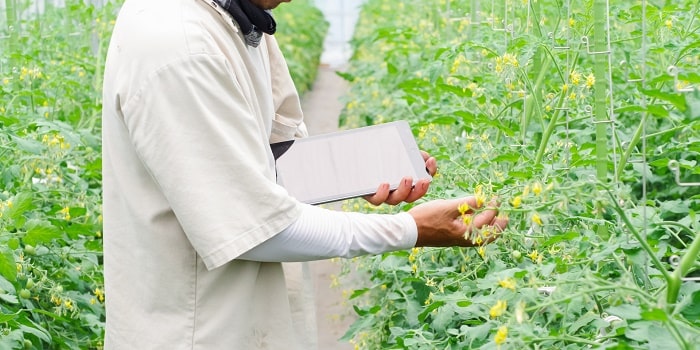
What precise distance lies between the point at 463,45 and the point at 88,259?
4.38 feet

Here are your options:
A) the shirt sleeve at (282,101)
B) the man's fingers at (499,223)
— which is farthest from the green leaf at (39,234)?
the man's fingers at (499,223)

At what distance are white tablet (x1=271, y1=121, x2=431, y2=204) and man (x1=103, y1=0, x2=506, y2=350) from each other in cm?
9

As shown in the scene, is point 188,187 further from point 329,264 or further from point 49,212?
point 329,264

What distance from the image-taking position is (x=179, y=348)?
2.26 meters

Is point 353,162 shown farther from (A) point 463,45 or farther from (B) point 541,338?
(A) point 463,45


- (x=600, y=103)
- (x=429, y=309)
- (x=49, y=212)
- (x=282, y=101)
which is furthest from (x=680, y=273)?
(x=49, y=212)

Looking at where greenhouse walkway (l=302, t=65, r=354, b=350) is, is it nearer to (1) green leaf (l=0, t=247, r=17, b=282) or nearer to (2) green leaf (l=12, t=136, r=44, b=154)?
Answer: (2) green leaf (l=12, t=136, r=44, b=154)

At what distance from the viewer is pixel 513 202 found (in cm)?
188

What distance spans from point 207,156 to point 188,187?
6 centimetres

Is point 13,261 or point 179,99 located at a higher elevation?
point 179,99

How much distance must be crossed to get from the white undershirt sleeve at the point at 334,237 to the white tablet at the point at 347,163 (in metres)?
0.21

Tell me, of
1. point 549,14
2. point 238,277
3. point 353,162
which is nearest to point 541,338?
point 238,277

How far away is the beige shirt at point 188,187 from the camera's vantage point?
6.82 ft

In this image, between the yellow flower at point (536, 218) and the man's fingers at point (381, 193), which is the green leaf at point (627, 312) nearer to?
A: the yellow flower at point (536, 218)
